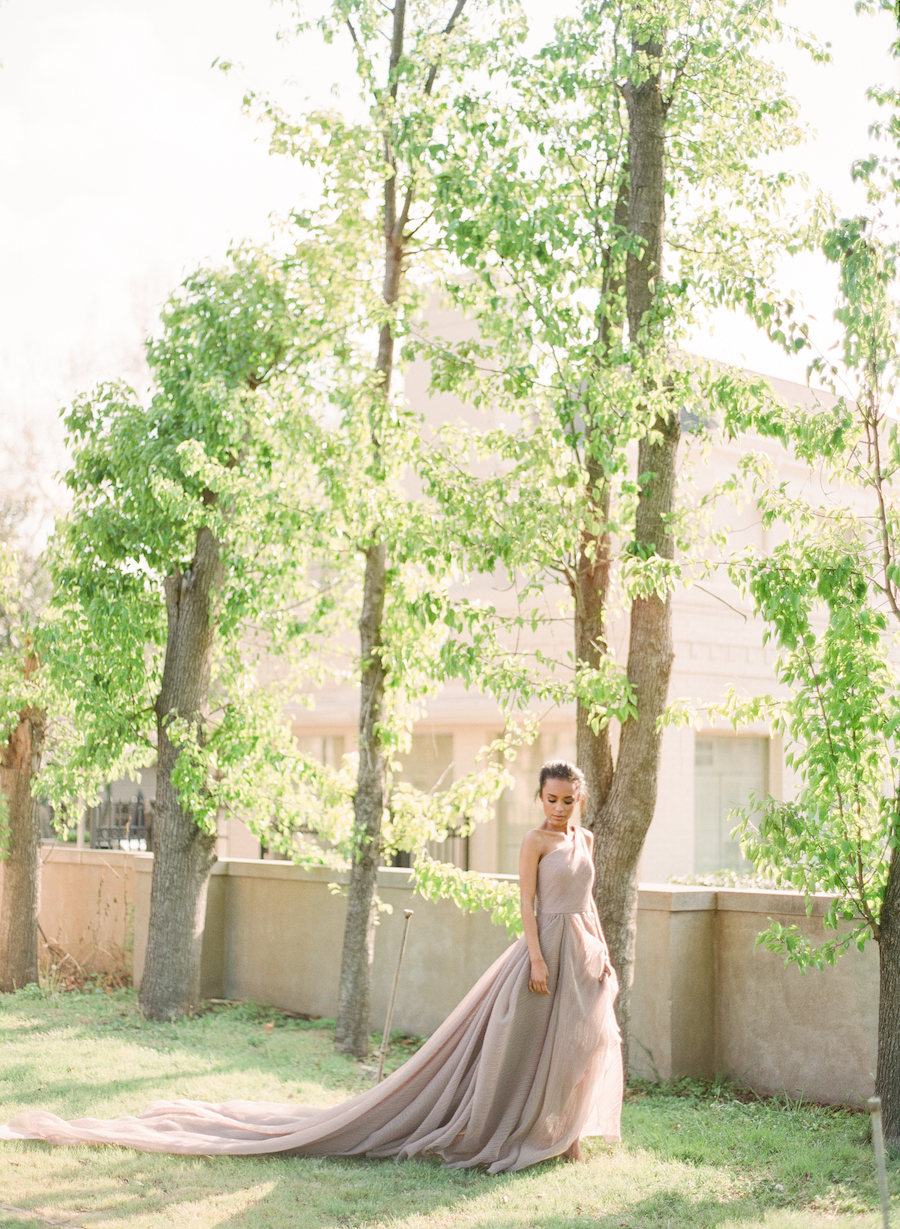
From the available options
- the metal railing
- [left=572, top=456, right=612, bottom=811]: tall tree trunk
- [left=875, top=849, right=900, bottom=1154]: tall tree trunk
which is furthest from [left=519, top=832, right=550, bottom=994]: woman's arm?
the metal railing

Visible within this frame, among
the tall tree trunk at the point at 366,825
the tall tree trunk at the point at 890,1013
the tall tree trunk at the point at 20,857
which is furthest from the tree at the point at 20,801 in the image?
the tall tree trunk at the point at 890,1013

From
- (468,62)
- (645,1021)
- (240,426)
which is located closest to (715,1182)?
(645,1021)

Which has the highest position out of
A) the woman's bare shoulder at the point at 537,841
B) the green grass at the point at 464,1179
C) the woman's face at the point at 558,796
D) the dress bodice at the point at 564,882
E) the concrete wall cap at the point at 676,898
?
the woman's face at the point at 558,796

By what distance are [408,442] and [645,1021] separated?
14.2 ft

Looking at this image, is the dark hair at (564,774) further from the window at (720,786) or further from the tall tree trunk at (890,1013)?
the window at (720,786)

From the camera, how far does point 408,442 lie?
9297 mm

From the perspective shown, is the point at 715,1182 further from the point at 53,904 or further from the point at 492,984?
the point at 53,904

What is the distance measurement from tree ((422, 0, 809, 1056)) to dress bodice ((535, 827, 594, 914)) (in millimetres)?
1407

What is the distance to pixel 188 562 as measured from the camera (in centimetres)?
1130

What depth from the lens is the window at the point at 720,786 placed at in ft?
59.5

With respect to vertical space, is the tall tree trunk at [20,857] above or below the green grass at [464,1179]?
above

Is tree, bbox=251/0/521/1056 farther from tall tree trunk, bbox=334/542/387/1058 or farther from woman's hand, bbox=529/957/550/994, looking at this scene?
woman's hand, bbox=529/957/550/994

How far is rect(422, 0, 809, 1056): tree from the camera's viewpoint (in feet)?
26.3

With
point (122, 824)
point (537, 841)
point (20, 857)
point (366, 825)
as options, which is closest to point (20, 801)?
point (20, 857)
